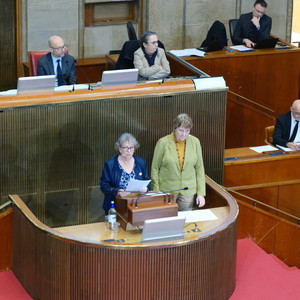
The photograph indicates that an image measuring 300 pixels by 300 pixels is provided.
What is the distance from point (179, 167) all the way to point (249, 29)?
4.69m

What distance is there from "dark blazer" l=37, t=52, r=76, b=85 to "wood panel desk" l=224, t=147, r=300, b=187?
1.82 meters

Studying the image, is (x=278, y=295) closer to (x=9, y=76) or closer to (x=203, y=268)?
(x=203, y=268)

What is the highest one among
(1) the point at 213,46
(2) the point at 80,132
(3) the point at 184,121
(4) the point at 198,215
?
(1) the point at 213,46

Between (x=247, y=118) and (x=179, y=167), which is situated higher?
(x=179, y=167)

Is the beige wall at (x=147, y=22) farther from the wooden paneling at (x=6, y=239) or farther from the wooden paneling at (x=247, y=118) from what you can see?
the wooden paneling at (x=6, y=239)

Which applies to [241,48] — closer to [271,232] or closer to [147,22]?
[147,22]

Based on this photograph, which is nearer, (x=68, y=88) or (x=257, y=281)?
(x=257, y=281)

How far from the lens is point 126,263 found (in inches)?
332

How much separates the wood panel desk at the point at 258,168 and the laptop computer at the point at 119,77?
53.8 inches

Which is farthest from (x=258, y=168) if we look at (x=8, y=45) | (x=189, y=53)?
(x=8, y=45)

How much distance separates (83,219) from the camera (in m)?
10.0

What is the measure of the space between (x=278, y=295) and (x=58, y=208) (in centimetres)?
226

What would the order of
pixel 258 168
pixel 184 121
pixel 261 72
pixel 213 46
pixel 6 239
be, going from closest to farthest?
pixel 184 121 → pixel 6 239 → pixel 258 168 → pixel 213 46 → pixel 261 72

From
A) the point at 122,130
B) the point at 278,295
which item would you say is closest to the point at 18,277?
the point at 122,130
